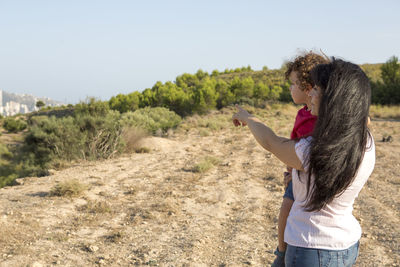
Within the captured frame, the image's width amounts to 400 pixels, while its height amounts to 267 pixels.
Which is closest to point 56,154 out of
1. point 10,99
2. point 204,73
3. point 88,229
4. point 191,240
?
point 88,229

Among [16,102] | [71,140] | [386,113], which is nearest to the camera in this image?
[71,140]

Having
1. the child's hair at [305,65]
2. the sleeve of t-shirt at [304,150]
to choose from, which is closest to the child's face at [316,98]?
the sleeve of t-shirt at [304,150]

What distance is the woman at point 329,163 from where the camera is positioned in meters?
1.31

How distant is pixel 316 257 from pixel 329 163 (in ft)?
1.31

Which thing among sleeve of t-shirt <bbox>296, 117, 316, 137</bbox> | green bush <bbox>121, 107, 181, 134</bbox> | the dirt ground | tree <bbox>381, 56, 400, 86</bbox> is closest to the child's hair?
sleeve of t-shirt <bbox>296, 117, 316, 137</bbox>

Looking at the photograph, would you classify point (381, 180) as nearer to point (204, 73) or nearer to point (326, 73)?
point (326, 73)

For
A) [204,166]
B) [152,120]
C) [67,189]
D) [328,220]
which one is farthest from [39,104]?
[328,220]

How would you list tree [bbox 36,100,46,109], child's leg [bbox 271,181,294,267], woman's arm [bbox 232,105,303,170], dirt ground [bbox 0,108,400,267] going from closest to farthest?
woman's arm [bbox 232,105,303,170] → child's leg [bbox 271,181,294,267] → dirt ground [bbox 0,108,400,267] → tree [bbox 36,100,46,109]

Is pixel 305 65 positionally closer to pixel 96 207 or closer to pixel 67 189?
pixel 96 207

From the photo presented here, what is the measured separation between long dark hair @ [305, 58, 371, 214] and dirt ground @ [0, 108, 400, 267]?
111 inches

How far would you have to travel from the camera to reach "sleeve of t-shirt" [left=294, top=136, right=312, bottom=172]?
1366 mm

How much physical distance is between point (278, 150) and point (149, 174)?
6.48 meters

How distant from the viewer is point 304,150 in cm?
137

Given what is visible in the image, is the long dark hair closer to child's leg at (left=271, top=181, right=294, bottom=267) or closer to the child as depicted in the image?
the child
